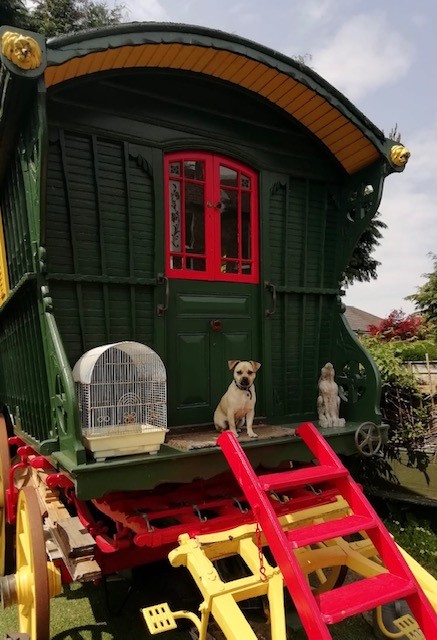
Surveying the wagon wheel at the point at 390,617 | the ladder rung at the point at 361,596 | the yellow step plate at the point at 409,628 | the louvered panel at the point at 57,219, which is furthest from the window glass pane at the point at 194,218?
the wagon wheel at the point at 390,617

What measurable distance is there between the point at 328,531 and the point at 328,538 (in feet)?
0.15

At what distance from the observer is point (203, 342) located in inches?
168

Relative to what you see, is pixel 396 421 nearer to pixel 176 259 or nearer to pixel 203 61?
pixel 176 259

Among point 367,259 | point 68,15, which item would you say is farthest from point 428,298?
point 68,15

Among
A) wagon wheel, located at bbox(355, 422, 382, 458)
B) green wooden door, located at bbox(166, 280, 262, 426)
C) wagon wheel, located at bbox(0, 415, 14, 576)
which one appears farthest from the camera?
wagon wheel, located at bbox(0, 415, 14, 576)

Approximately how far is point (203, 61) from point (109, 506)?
335cm

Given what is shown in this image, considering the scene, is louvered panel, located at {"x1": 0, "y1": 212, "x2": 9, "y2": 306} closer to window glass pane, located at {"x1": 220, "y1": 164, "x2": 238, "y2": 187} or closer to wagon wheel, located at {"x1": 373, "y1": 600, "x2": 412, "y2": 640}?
window glass pane, located at {"x1": 220, "y1": 164, "x2": 238, "y2": 187}

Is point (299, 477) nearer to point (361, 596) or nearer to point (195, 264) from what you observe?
point (361, 596)

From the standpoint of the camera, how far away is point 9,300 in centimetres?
419

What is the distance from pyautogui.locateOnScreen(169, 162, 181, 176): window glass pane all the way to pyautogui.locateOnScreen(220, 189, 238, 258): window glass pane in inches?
17.2

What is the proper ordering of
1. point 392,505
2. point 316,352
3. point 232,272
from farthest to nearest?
point 392,505 < point 316,352 < point 232,272

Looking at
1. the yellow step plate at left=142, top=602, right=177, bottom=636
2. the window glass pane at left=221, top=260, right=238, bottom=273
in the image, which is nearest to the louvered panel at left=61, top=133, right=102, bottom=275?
the window glass pane at left=221, top=260, right=238, bottom=273

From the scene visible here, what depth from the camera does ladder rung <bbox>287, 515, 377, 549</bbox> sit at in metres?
2.63

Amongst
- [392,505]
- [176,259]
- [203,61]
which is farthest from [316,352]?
[203,61]
